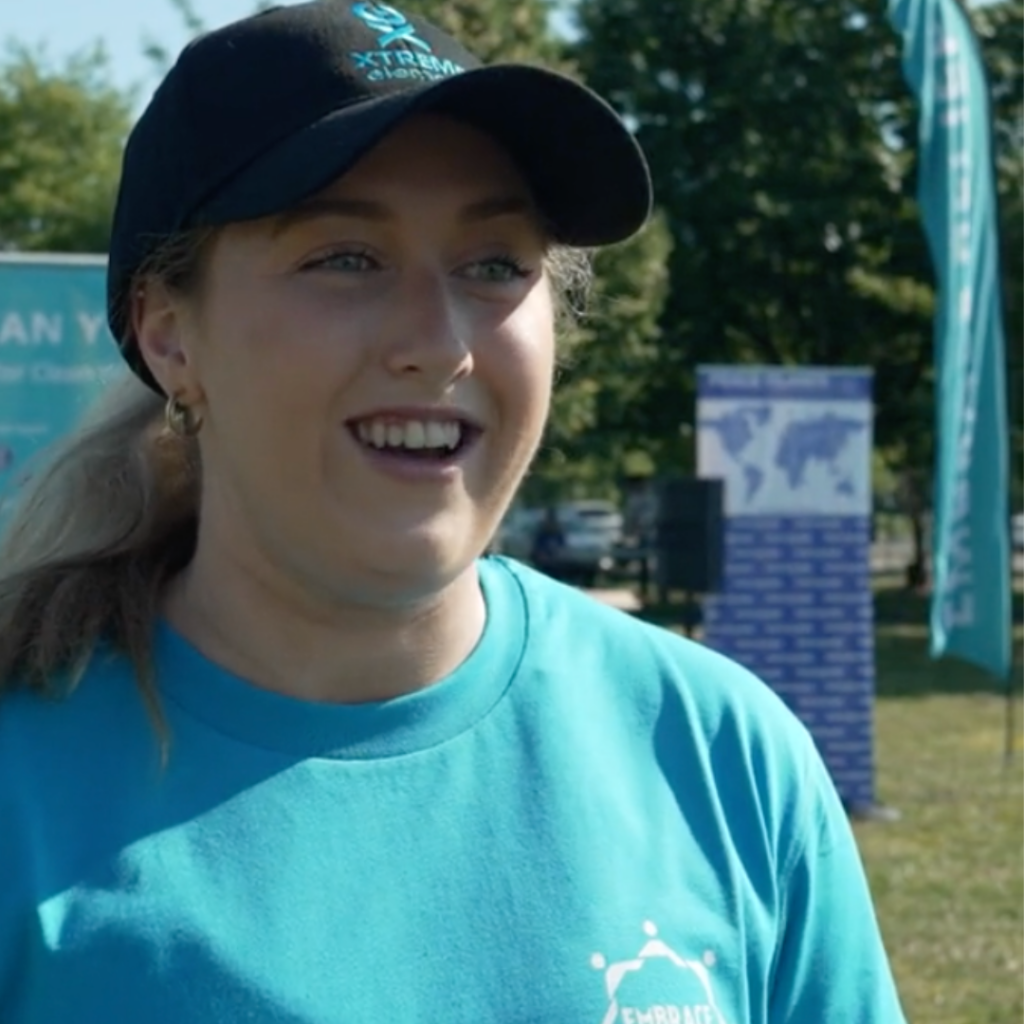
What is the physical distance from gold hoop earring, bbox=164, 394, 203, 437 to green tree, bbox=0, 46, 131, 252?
1150 inches

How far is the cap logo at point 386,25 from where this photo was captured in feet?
6.00

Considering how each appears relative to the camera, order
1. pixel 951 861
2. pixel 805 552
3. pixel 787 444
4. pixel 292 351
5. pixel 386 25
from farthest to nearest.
Answer: pixel 805 552 → pixel 787 444 → pixel 951 861 → pixel 386 25 → pixel 292 351

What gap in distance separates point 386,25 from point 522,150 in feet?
0.52

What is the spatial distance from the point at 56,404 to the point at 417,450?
597 centimetres

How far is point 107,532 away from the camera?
200cm

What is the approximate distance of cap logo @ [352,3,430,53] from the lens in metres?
1.83

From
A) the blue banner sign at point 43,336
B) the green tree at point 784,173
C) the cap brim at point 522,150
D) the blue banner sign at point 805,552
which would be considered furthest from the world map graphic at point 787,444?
the green tree at point 784,173

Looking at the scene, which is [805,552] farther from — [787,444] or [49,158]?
[49,158]

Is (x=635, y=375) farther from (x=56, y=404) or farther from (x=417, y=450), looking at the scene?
(x=417, y=450)

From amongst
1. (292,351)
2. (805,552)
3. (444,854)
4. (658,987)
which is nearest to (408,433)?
(292,351)

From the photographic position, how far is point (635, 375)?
28250mm

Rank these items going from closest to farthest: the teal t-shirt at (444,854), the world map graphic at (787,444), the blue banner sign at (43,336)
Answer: the teal t-shirt at (444,854), the blue banner sign at (43,336), the world map graphic at (787,444)

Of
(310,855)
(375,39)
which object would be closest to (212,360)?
(375,39)

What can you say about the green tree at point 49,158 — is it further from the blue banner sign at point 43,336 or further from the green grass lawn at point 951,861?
the blue banner sign at point 43,336
